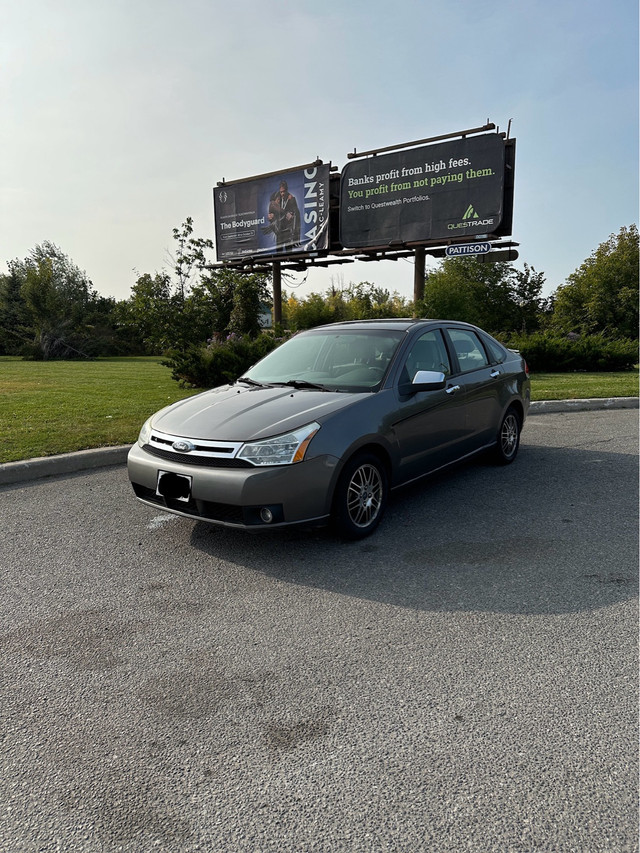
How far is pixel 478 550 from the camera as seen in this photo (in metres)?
4.23

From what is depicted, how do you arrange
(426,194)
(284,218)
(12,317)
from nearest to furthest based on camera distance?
(426,194), (284,218), (12,317)

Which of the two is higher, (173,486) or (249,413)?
(249,413)

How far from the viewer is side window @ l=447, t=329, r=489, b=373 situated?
5855 millimetres

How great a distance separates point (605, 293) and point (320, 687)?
180 ft

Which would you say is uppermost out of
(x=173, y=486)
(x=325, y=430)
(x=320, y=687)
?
(x=325, y=430)

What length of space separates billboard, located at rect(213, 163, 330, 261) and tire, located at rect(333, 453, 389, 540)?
16.5 metres

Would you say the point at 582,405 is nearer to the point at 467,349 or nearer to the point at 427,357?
the point at 467,349

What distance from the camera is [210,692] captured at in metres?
2.65

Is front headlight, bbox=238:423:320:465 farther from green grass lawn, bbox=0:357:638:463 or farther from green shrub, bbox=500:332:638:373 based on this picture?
green shrub, bbox=500:332:638:373

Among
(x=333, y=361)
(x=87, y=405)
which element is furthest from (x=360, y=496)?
(x=87, y=405)

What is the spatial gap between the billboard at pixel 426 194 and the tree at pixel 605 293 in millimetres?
33171

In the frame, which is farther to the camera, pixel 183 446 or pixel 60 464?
pixel 60 464

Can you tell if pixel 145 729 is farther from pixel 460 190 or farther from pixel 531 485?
pixel 460 190

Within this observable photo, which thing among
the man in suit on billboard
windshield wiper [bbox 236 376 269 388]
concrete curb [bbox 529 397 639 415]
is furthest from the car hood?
the man in suit on billboard
